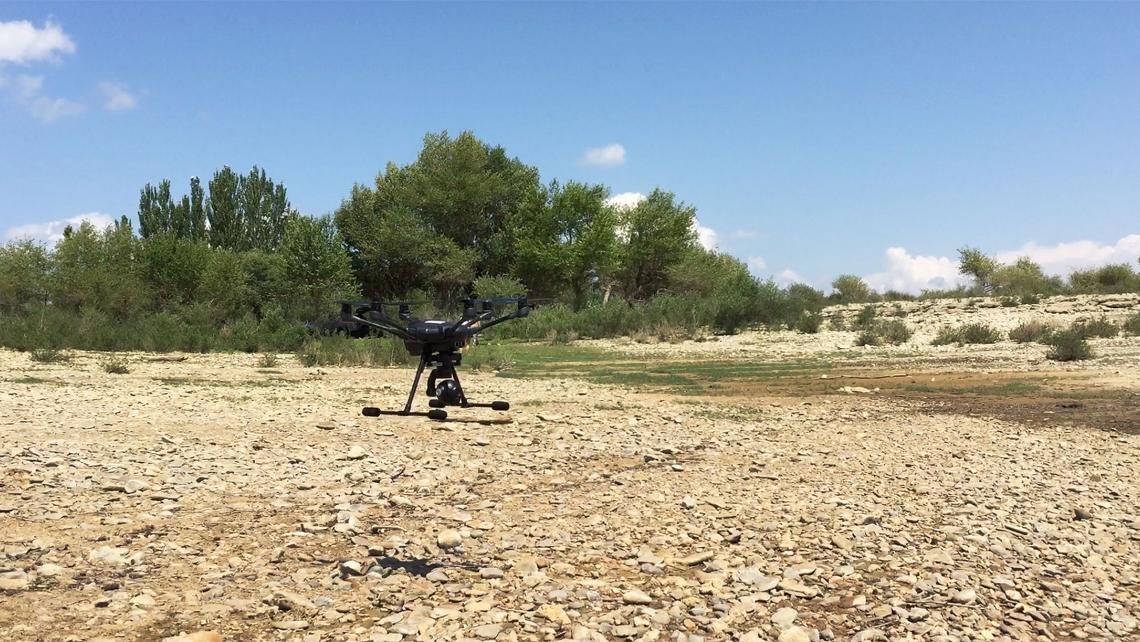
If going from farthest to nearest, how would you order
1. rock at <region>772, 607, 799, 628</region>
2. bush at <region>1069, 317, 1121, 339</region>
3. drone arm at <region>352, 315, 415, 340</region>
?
bush at <region>1069, 317, 1121, 339</region>, drone arm at <region>352, 315, 415, 340</region>, rock at <region>772, 607, 799, 628</region>

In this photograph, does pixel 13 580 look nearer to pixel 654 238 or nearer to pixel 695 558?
pixel 695 558

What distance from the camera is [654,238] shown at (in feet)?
185

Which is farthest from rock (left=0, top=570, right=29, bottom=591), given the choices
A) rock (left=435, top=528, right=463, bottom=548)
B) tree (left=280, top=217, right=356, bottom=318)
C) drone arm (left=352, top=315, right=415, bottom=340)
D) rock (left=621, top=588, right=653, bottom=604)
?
tree (left=280, top=217, right=356, bottom=318)

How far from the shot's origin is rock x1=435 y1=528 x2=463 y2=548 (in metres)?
5.61

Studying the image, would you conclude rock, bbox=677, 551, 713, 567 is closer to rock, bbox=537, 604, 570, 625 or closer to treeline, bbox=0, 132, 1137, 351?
rock, bbox=537, 604, 570, 625

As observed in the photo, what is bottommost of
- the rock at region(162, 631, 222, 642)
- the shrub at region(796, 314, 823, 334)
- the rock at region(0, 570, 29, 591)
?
the rock at region(162, 631, 222, 642)

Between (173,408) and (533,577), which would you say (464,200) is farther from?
(533,577)

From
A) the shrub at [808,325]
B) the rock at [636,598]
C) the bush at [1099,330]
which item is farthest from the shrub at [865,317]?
the rock at [636,598]

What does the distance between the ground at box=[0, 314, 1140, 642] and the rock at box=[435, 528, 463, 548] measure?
0.02m

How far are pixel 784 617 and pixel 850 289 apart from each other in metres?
55.5

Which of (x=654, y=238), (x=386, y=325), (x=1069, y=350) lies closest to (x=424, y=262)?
(x=654, y=238)

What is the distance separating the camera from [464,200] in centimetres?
5200

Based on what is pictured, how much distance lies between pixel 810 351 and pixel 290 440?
828 inches

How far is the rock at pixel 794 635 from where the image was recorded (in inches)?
170
